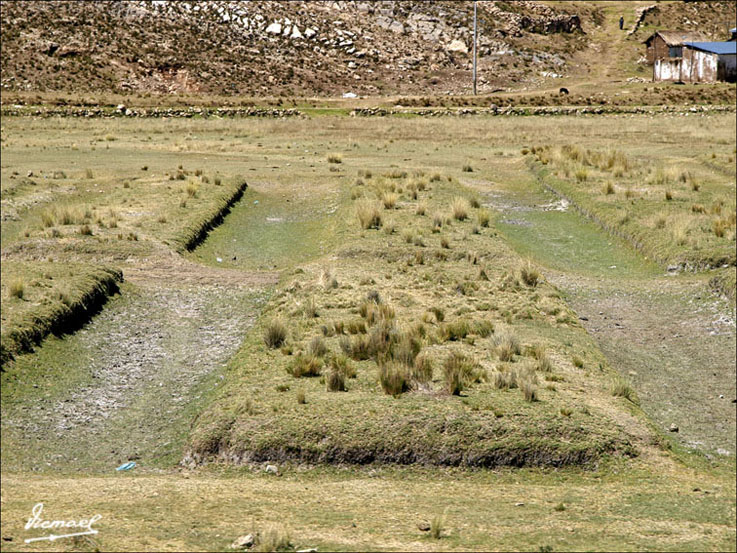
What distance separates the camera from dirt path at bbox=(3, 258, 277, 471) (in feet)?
38.3

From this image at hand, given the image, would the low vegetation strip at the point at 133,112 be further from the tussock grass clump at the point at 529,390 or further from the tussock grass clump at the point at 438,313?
the tussock grass clump at the point at 529,390

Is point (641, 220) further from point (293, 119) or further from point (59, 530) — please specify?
point (293, 119)

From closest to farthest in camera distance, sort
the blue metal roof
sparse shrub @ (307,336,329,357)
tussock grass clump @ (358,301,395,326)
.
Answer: sparse shrub @ (307,336,329,357) < tussock grass clump @ (358,301,395,326) < the blue metal roof

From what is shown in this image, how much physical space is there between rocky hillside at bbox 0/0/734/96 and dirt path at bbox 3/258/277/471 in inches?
2527

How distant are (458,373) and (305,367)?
2.29 metres

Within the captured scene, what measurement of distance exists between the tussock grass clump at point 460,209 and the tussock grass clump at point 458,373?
41.8ft

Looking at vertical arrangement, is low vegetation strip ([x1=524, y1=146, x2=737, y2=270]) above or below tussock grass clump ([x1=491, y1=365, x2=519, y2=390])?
above

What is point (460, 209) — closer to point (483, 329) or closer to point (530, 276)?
point (530, 276)

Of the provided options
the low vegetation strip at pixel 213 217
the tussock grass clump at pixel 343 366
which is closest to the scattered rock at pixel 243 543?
the tussock grass clump at pixel 343 366

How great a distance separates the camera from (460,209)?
87.1ft

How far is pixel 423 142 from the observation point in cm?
4859

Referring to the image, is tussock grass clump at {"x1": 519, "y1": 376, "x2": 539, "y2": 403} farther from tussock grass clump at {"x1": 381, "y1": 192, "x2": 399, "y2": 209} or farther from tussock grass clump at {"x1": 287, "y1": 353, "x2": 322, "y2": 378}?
tussock grass clump at {"x1": 381, "y1": 192, "x2": 399, "y2": 209}
